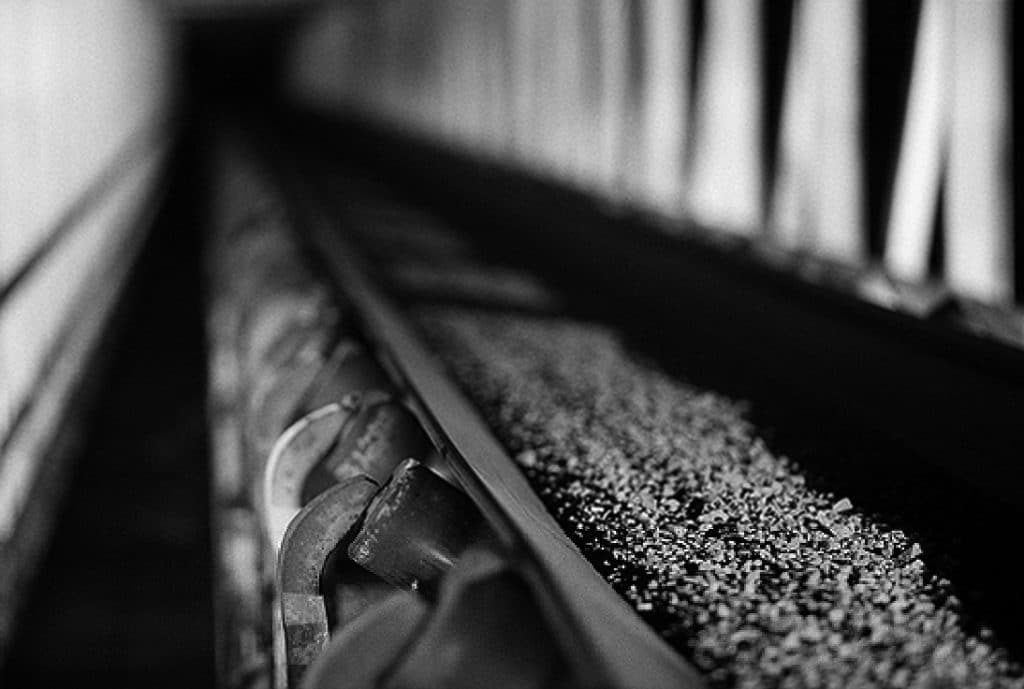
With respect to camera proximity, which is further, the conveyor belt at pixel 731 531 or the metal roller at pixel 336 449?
the metal roller at pixel 336 449

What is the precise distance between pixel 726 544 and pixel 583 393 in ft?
2.31

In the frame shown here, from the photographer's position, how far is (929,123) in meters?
2.85

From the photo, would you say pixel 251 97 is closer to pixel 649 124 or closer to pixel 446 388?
pixel 649 124

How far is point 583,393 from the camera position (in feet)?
6.26

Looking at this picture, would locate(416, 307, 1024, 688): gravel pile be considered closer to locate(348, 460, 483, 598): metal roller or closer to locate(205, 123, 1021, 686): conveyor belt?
locate(205, 123, 1021, 686): conveyor belt

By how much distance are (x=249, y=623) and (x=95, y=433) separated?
281 cm

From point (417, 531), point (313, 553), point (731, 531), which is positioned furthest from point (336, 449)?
point (731, 531)

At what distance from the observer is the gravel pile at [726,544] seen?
97 centimetres

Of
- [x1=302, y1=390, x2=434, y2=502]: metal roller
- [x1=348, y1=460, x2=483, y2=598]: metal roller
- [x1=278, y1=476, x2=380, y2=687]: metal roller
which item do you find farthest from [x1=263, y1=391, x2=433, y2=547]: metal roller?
[x1=348, y1=460, x2=483, y2=598]: metal roller

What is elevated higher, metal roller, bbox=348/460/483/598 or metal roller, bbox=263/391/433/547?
metal roller, bbox=348/460/483/598

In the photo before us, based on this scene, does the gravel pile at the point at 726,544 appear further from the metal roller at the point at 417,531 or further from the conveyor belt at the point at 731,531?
the metal roller at the point at 417,531

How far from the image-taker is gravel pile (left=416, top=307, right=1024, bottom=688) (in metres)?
0.97

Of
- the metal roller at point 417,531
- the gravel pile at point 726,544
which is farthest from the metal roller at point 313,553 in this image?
the gravel pile at point 726,544

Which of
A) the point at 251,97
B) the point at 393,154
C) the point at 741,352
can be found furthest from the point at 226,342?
the point at 251,97
